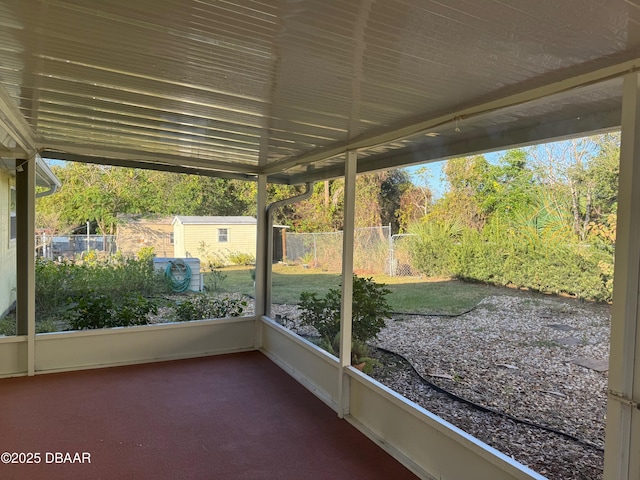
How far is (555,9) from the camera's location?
3.84 ft

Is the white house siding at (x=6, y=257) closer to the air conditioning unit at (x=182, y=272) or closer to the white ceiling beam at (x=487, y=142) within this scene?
the air conditioning unit at (x=182, y=272)

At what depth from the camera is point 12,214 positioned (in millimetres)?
3992

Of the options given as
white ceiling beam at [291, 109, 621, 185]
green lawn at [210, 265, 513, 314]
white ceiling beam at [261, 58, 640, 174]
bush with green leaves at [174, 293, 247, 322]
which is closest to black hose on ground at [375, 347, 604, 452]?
green lawn at [210, 265, 513, 314]

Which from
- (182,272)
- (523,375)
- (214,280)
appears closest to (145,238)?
(182,272)

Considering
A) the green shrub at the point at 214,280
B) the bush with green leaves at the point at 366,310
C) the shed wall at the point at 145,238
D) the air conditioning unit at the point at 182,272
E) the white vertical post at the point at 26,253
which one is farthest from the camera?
the green shrub at the point at 214,280

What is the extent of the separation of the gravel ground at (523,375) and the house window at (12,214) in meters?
3.64

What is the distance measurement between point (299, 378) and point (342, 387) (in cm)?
83

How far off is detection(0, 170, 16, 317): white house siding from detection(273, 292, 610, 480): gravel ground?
3531 millimetres

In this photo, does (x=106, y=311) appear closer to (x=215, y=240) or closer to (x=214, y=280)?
(x=214, y=280)

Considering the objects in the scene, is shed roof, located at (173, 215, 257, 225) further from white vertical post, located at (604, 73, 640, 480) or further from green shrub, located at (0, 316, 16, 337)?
white vertical post, located at (604, 73, 640, 480)

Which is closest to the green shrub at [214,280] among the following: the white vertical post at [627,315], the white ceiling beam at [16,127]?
the white ceiling beam at [16,127]

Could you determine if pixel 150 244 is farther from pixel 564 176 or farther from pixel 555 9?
pixel 555 9

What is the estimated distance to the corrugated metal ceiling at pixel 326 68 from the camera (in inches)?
50.0

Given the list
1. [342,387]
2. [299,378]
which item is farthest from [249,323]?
[342,387]
